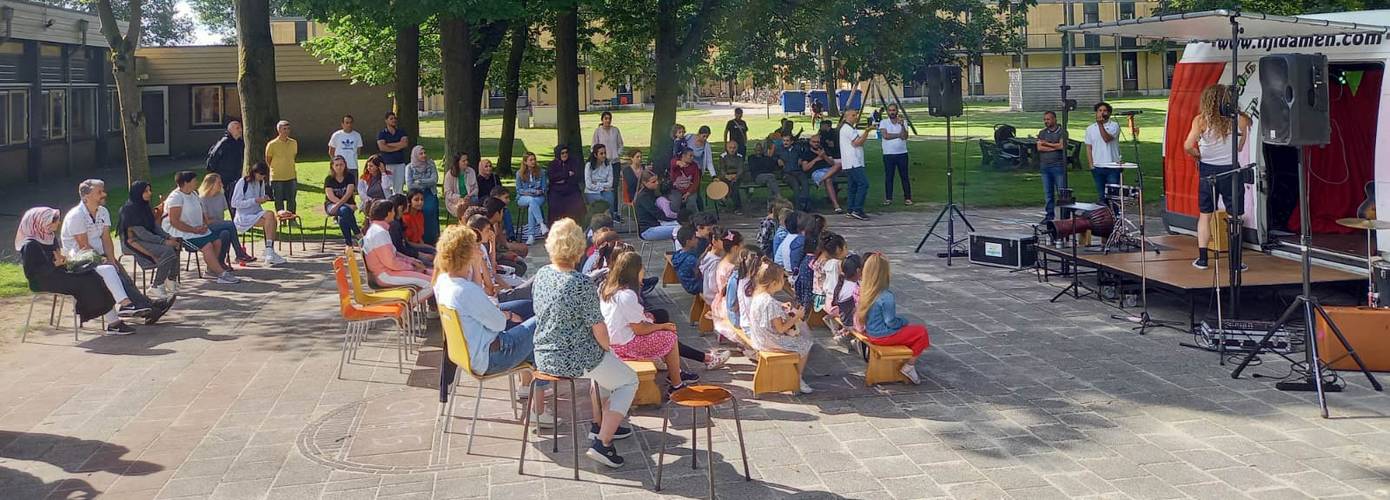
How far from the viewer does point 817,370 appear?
358 inches

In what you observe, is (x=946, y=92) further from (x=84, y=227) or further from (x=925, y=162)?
(x=925, y=162)

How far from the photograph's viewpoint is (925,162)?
27.0 meters

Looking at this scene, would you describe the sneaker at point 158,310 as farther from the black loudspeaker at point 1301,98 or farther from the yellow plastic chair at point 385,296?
the black loudspeaker at point 1301,98

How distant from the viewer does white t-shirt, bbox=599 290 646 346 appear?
7.46 metres

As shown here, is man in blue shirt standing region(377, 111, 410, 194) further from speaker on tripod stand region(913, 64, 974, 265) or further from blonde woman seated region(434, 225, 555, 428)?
blonde woman seated region(434, 225, 555, 428)

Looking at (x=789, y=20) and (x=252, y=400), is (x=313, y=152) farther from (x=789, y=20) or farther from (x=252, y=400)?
(x=252, y=400)

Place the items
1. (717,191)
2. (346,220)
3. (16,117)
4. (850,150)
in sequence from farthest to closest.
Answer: (16,117)
(717,191)
(850,150)
(346,220)

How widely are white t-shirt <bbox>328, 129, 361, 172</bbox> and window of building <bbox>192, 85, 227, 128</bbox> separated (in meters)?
17.9

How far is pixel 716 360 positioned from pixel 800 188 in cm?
1021

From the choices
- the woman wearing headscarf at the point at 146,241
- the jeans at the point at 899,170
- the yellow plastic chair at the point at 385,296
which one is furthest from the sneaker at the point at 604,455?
the jeans at the point at 899,170

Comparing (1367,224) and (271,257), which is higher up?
(1367,224)

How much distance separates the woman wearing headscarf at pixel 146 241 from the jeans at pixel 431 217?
3.22m

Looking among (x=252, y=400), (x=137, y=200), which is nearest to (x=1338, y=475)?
(x=252, y=400)

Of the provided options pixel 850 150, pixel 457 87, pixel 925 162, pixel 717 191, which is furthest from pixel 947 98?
pixel 925 162
